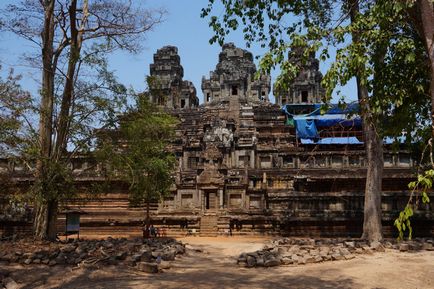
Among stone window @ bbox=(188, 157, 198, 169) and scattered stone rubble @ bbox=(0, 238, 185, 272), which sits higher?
stone window @ bbox=(188, 157, 198, 169)

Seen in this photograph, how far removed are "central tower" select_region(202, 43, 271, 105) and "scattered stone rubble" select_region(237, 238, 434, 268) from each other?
34450 millimetres

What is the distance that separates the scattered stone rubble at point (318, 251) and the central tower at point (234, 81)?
113ft

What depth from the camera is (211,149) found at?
32.6 meters

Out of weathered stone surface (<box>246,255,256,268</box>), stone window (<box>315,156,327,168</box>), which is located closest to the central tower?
stone window (<box>315,156,327,168</box>)

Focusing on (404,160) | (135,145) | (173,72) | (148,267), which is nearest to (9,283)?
(148,267)

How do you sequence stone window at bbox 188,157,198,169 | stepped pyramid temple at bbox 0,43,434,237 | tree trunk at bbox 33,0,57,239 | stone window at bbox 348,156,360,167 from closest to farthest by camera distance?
tree trunk at bbox 33,0,57,239 < stepped pyramid temple at bbox 0,43,434,237 < stone window at bbox 348,156,360,167 < stone window at bbox 188,157,198,169

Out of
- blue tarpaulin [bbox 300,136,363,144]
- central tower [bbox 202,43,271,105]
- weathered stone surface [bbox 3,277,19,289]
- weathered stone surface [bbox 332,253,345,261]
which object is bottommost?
weathered stone surface [bbox 3,277,19,289]

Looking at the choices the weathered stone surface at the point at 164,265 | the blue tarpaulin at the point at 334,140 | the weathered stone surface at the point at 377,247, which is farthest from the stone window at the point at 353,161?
the weathered stone surface at the point at 164,265

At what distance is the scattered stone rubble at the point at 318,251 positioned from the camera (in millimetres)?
13492

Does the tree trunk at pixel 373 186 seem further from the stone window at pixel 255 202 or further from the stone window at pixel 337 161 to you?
the stone window at pixel 337 161

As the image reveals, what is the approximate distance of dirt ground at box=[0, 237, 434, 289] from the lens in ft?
34.2

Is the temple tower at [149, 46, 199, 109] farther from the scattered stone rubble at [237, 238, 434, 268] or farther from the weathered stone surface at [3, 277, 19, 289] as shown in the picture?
the weathered stone surface at [3, 277, 19, 289]

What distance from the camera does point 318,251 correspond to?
14500 millimetres

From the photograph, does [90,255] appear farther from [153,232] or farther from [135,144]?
[153,232]
